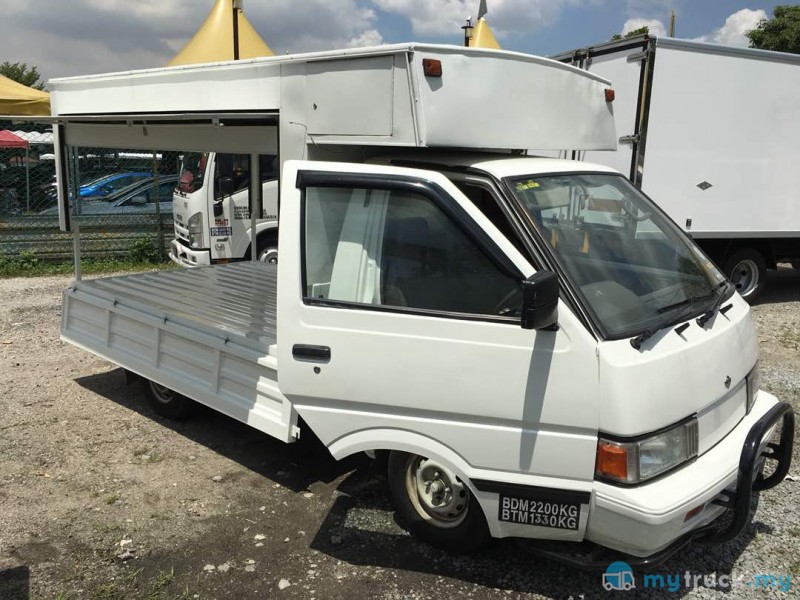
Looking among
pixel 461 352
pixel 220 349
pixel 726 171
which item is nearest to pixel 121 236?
pixel 220 349

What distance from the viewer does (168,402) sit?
5.02 metres

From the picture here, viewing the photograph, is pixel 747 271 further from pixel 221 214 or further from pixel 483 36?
pixel 221 214

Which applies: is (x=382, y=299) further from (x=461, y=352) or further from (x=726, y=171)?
(x=726, y=171)

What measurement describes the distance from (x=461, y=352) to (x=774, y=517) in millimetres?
2304

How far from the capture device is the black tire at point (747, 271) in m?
9.16

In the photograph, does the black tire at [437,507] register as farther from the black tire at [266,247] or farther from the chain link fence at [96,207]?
the chain link fence at [96,207]

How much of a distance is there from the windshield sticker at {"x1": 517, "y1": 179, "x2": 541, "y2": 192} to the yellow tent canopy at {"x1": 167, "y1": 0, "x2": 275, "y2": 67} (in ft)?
34.5

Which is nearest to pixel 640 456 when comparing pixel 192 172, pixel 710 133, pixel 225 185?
pixel 710 133

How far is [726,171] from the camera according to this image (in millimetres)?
8398

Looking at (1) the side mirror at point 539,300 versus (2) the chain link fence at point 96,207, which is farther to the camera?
(2) the chain link fence at point 96,207

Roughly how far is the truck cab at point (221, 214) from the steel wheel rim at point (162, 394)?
4.76m

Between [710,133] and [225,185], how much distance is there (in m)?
6.60

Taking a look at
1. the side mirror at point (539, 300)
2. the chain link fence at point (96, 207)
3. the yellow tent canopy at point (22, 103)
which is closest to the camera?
the side mirror at point (539, 300)

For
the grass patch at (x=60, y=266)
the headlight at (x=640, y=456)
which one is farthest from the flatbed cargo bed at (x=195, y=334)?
the grass patch at (x=60, y=266)
